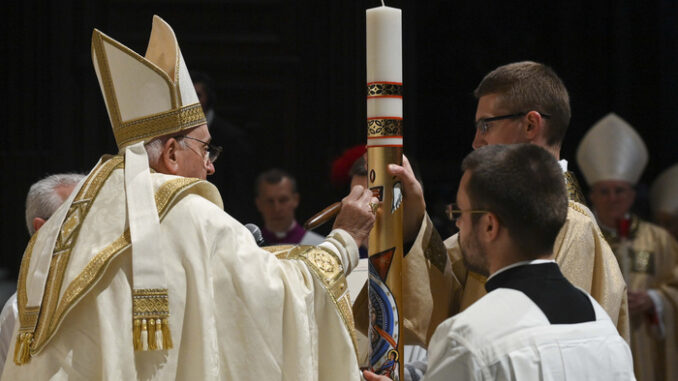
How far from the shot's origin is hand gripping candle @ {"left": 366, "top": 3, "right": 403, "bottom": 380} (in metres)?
2.89

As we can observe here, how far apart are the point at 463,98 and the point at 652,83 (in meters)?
1.48

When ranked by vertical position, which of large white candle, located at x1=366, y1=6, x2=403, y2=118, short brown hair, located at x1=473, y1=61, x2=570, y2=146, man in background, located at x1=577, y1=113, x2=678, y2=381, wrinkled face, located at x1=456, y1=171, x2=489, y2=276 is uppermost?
large white candle, located at x1=366, y1=6, x2=403, y2=118

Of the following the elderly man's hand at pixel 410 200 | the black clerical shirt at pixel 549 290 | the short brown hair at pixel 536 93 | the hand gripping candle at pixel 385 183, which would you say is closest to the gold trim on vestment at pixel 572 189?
the short brown hair at pixel 536 93

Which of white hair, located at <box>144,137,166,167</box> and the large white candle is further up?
the large white candle

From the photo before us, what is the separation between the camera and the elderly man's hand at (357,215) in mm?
3121

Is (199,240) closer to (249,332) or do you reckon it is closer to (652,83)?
(249,332)

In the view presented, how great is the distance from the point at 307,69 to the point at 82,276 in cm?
389

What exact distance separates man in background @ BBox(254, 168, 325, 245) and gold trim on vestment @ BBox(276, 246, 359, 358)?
10.3 feet

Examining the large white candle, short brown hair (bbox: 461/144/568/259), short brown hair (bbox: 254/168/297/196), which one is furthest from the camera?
short brown hair (bbox: 254/168/297/196)

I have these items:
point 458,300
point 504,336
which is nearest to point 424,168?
point 458,300

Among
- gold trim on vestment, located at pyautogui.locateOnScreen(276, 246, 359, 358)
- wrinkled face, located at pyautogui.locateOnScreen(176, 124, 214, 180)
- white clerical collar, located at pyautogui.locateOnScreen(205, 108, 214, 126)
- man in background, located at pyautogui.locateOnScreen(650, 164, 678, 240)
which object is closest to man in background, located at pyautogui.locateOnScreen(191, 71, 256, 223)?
white clerical collar, located at pyautogui.locateOnScreen(205, 108, 214, 126)

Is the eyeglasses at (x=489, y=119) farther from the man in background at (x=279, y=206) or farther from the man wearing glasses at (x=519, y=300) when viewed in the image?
the man in background at (x=279, y=206)

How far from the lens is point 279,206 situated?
6.46 m

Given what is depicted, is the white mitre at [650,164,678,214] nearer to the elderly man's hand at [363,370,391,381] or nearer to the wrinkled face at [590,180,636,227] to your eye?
the wrinkled face at [590,180,636,227]
